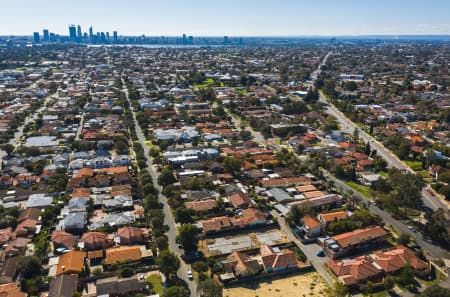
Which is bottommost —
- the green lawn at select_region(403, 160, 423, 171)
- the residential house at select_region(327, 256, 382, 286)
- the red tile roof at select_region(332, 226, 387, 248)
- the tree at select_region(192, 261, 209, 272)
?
the residential house at select_region(327, 256, 382, 286)

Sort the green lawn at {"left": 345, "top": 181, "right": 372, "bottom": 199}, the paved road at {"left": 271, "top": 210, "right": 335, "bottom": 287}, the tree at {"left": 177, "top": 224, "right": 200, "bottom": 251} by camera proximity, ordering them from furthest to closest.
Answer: the green lawn at {"left": 345, "top": 181, "right": 372, "bottom": 199}, the tree at {"left": 177, "top": 224, "right": 200, "bottom": 251}, the paved road at {"left": 271, "top": 210, "right": 335, "bottom": 287}

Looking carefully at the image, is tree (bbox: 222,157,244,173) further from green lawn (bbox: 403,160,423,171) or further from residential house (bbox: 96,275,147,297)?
green lawn (bbox: 403,160,423,171)

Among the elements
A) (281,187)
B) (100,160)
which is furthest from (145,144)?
(281,187)

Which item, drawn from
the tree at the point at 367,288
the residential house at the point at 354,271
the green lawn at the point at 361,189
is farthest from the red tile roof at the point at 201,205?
the green lawn at the point at 361,189

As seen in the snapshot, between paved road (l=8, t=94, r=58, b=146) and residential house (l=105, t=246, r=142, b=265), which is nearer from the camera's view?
residential house (l=105, t=246, r=142, b=265)

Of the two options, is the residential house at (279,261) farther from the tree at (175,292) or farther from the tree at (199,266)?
the tree at (175,292)

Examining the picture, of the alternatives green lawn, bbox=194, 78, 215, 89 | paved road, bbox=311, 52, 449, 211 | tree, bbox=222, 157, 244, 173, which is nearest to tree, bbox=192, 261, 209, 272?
tree, bbox=222, 157, 244, 173
